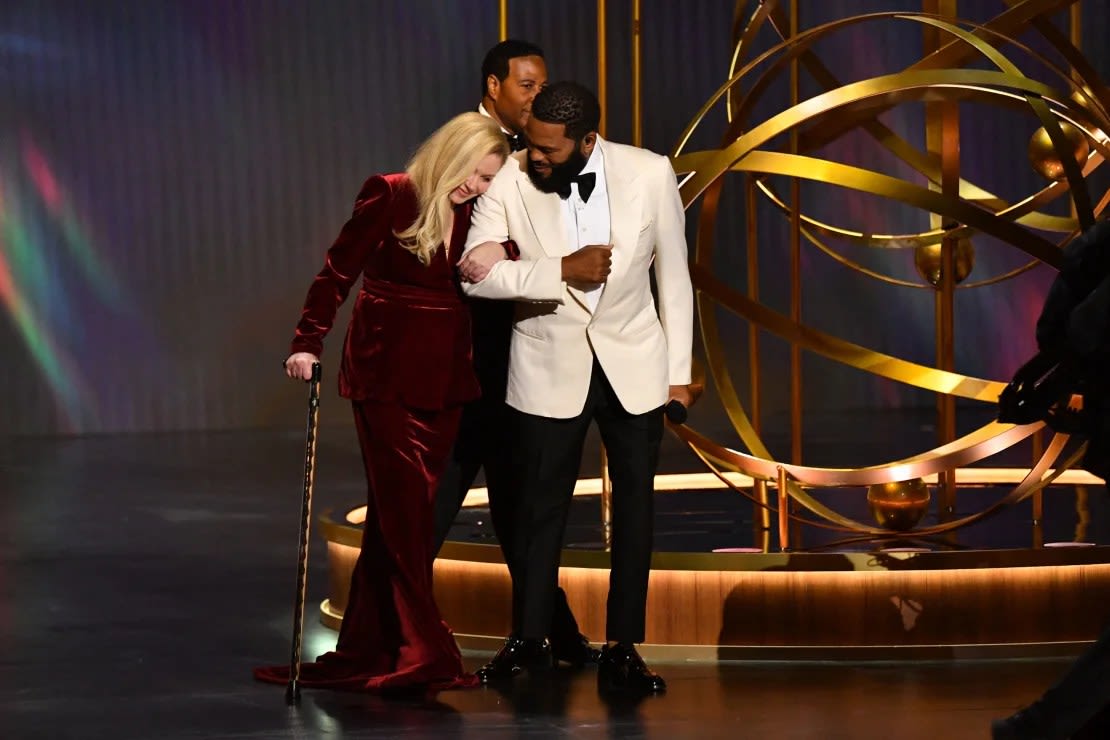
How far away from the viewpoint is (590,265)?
12.3 ft

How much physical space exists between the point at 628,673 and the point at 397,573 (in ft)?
1.77

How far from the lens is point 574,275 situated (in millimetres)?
3770

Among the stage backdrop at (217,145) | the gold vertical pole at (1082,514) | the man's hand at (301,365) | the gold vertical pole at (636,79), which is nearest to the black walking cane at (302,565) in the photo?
the man's hand at (301,365)

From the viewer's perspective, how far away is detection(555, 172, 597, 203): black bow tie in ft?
12.7

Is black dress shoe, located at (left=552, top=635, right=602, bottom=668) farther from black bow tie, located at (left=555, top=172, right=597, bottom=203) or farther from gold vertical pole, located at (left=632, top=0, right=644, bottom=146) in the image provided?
gold vertical pole, located at (left=632, top=0, right=644, bottom=146)

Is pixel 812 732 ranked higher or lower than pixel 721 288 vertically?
lower

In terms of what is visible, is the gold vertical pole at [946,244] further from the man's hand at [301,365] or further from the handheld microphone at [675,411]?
the man's hand at [301,365]

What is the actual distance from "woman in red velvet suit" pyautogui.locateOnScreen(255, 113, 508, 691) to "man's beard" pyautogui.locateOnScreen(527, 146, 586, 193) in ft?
0.34

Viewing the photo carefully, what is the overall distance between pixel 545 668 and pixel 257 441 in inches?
273

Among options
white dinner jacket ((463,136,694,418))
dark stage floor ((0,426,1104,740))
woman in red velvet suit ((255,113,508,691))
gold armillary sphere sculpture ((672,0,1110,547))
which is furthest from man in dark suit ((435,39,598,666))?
gold armillary sphere sculpture ((672,0,1110,547))

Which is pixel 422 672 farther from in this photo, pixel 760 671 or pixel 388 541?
pixel 760 671

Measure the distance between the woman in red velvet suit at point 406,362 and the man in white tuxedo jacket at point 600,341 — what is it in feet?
0.31

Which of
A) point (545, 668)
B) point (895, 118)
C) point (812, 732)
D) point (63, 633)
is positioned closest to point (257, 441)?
point (895, 118)

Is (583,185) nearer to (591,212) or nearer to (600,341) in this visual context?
Answer: (591,212)
